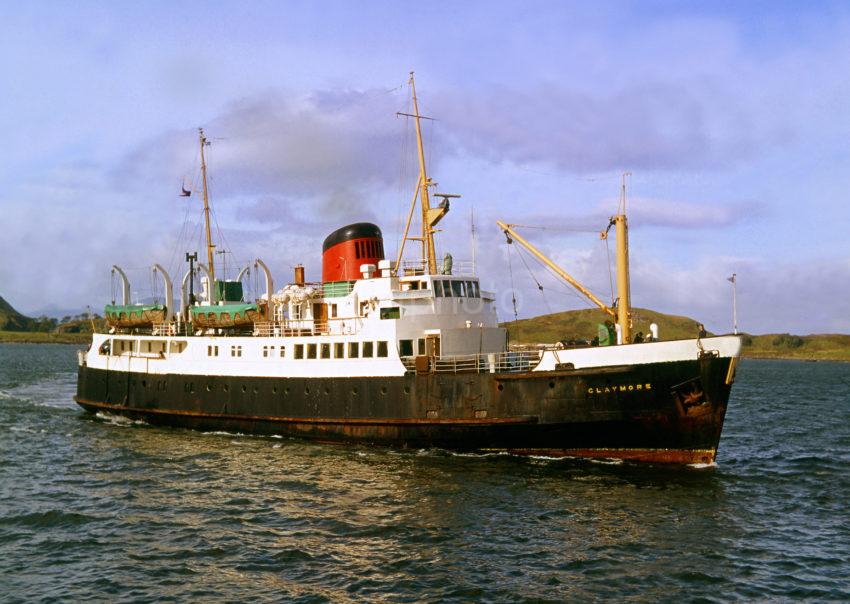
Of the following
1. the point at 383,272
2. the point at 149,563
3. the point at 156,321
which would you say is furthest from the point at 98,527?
the point at 156,321

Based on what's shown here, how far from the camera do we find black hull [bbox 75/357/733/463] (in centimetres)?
2236

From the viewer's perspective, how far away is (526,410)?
922 inches

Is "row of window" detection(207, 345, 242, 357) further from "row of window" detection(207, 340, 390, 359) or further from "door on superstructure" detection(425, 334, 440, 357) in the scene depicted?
"door on superstructure" detection(425, 334, 440, 357)

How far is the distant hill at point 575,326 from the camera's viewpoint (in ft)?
499

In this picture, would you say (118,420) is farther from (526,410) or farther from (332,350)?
(526,410)

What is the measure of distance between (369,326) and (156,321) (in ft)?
43.2

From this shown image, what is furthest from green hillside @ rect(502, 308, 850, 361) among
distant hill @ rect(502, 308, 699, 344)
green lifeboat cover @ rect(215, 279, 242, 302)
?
green lifeboat cover @ rect(215, 279, 242, 302)

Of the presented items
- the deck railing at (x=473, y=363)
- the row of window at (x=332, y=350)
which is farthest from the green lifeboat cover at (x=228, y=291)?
the deck railing at (x=473, y=363)

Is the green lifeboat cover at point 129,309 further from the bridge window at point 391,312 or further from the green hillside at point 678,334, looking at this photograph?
the green hillside at point 678,334

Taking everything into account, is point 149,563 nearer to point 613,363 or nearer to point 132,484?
point 132,484

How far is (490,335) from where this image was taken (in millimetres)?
28016

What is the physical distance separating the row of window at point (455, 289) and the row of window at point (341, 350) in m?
3.07

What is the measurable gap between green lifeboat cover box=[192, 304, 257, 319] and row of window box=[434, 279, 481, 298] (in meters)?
8.52

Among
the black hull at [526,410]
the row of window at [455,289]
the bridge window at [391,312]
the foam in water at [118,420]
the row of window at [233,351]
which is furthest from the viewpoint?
the foam in water at [118,420]
